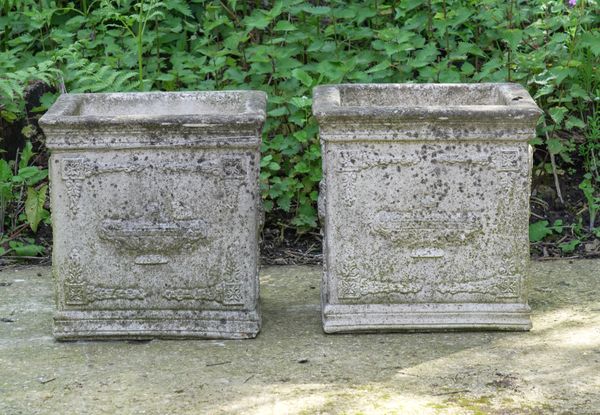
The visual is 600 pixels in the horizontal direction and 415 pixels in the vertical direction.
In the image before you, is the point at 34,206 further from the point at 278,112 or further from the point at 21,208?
the point at 278,112

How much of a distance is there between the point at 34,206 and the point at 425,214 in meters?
2.14

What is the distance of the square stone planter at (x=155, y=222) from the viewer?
13.1 ft

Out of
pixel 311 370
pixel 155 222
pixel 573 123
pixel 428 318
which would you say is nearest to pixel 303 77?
pixel 573 123

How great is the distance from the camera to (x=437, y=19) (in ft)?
17.6

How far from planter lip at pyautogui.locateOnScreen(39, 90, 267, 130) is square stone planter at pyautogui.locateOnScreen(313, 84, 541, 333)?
0.28 metres

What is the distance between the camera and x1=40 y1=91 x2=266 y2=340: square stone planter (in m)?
3.98

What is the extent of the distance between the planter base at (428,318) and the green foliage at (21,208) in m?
1.82

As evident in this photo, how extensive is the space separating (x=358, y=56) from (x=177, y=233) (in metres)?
1.81

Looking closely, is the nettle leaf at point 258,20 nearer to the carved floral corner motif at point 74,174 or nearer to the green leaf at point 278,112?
the green leaf at point 278,112

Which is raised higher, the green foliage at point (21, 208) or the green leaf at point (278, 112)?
the green leaf at point (278, 112)

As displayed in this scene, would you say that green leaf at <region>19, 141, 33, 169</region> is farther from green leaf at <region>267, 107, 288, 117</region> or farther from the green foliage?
green leaf at <region>267, 107, 288, 117</region>

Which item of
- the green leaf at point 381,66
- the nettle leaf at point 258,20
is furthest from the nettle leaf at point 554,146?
the nettle leaf at point 258,20

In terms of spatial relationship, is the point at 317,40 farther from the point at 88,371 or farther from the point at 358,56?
the point at 88,371

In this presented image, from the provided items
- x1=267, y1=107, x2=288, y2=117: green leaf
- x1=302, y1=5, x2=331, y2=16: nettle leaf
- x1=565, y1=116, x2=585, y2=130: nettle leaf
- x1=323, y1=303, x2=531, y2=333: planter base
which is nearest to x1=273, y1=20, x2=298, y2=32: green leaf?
x1=302, y1=5, x2=331, y2=16: nettle leaf
